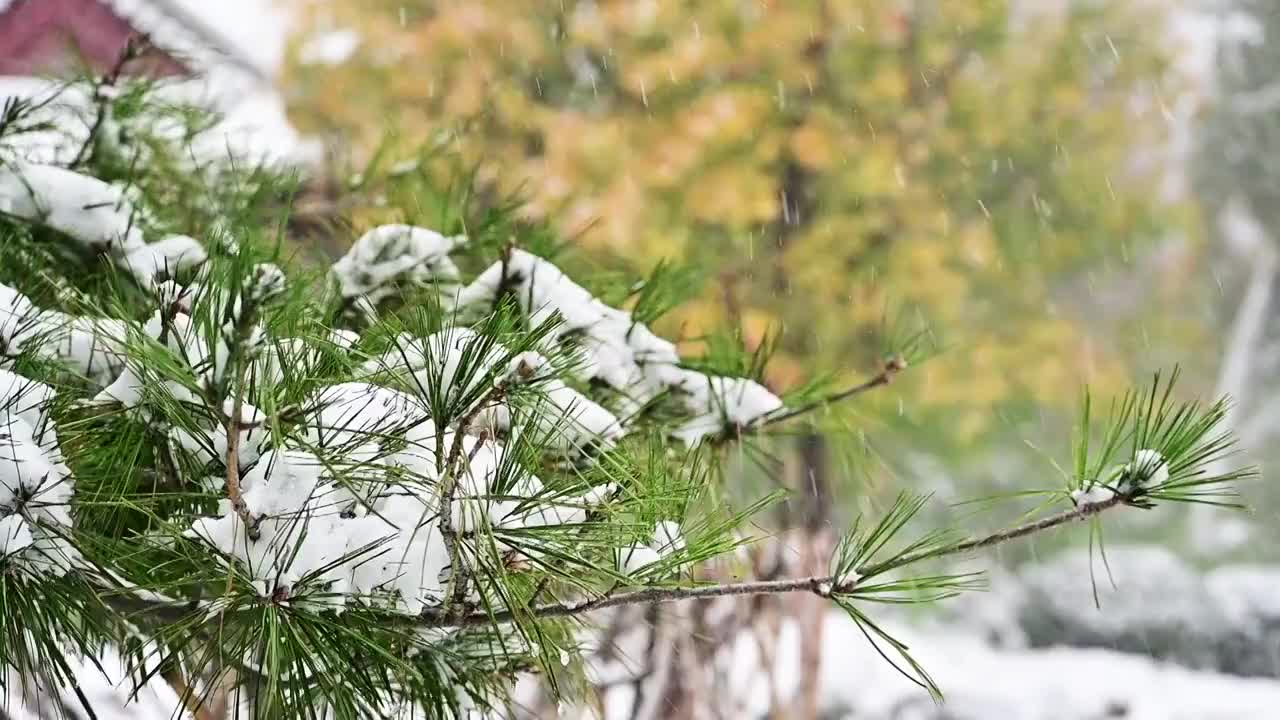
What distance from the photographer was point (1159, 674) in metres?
2.79

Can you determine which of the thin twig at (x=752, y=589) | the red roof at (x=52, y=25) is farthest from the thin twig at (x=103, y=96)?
the red roof at (x=52, y=25)

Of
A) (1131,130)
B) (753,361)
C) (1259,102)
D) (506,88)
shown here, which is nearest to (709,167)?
(506,88)

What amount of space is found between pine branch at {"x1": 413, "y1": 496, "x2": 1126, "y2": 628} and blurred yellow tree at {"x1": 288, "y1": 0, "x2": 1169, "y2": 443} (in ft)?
8.12

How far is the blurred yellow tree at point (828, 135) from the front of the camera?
3.43 m

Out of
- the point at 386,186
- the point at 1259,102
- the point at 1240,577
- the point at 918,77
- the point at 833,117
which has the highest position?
the point at 1259,102

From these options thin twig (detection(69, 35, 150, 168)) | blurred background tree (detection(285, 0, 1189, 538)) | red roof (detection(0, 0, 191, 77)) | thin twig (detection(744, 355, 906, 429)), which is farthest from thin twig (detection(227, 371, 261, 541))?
red roof (detection(0, 0, 191, 77))

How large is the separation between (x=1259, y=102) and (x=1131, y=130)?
207cm

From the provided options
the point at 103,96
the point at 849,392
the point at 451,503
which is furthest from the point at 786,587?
the point at 103,96

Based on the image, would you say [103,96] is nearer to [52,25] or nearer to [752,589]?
[752,589]

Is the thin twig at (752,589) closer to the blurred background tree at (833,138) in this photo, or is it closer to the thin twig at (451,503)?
the thin twig at (451,503)

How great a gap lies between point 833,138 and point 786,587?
315 centimetres

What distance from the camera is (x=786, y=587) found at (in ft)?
1.69

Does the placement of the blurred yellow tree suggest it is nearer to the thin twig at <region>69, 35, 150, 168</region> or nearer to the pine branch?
the thin twig at <region>69, 35, 150, 168</region>

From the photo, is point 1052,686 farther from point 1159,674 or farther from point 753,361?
point 753,361
